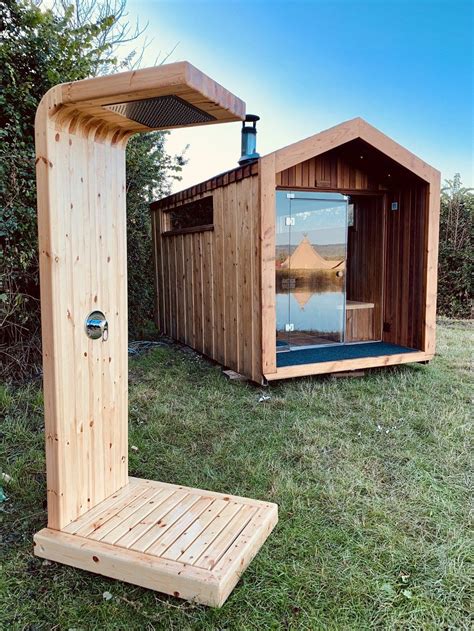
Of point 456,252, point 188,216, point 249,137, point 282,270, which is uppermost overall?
point 249,137

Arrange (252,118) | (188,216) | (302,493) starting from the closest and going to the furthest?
1. (302,493)
2. (252,118)
3. (188,216)

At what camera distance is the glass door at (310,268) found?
210 inches

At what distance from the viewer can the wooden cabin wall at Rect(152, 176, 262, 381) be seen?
4.41m

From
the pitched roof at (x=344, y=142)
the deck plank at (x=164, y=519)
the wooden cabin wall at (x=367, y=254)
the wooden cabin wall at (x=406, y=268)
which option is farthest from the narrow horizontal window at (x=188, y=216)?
the deck plank at (x=164, y=519)

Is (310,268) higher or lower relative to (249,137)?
lower

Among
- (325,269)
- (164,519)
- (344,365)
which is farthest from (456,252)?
(164,519)

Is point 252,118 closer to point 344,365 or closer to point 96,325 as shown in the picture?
point 344,365

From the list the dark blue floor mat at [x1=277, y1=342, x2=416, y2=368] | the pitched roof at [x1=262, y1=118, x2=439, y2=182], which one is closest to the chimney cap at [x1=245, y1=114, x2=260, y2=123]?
the pitched roof at [x1=262, y1=118, x2=439, y2=182]

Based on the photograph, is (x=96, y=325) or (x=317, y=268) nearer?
(x=96, y=325)

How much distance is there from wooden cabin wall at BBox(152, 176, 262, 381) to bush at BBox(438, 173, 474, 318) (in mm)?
5364

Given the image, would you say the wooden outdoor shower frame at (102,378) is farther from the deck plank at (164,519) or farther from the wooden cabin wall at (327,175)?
the wooden cabin wall at (327,175)

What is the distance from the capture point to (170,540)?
1869mm

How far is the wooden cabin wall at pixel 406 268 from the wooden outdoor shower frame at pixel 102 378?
3768 mm

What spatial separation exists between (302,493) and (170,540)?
2.86 feet
